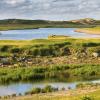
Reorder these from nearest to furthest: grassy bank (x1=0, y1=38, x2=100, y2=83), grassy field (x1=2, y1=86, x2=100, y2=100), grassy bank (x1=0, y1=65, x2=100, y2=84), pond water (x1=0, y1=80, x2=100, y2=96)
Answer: grassy field (x1=2, y1=86, x2=100, y2=100)
pond water (x1=0, y1=80, x2=100, y2=96)
grassy bank (x1=0, y1=65, x2=100, y2=84)
grassy bank (x1=0, y1=38, x2=100, y2=83)

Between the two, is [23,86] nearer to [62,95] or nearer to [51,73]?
[51,73]

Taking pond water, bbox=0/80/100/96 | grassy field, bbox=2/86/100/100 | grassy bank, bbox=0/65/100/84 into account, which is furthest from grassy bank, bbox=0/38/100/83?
grassy field, bbox=2/86/100/100

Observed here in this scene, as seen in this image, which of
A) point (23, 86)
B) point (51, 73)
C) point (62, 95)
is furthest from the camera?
point (51, 73)

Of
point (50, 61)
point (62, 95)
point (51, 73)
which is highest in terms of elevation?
point (62, 95)

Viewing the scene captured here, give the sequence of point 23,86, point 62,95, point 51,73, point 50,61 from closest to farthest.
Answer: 1. point 62,95
2. point 23,86
3. point 51,73
4. point 50,61

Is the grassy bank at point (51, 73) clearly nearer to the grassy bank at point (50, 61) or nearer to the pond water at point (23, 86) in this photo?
the grassy bank at point (50, 61)

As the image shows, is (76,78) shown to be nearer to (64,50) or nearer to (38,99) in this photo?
(38,99)

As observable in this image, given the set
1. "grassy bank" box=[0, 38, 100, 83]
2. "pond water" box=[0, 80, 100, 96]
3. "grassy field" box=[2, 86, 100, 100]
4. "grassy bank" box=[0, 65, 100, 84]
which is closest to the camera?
"grassy field" box=[2, 86, 100, 100]

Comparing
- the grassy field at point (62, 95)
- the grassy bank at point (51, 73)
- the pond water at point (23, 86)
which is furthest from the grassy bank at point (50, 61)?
the grassy field at point (62, 95)

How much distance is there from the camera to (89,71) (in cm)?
5000

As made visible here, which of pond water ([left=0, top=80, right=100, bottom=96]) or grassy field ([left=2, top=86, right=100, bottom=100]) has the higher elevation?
grassy field ([left=2, top=86, right=100, bottom=100])

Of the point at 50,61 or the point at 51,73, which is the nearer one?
the point at 51,73

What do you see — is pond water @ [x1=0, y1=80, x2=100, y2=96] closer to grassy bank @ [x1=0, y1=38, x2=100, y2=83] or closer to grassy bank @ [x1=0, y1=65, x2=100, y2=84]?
grassy bank @ [x1=0, y1=65, x2=100, y2=84]

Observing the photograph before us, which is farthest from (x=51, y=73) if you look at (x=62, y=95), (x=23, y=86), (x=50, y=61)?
(x=62, y=95)
